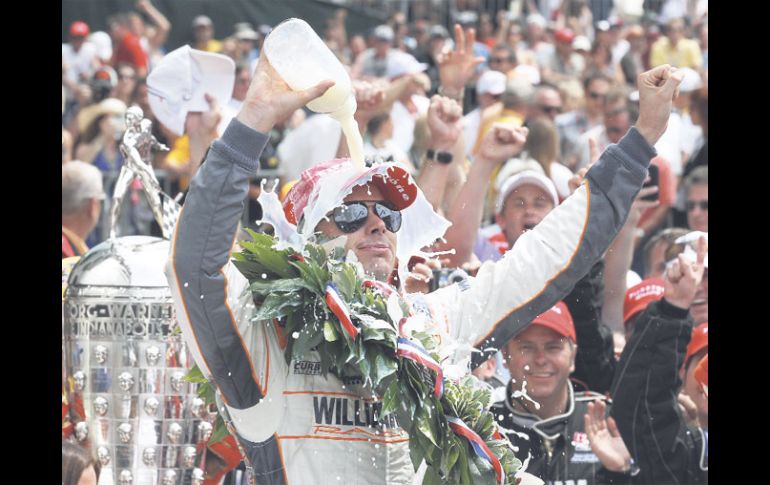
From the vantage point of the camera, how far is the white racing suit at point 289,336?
368 centimetres

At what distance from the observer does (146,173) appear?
17.7 ft

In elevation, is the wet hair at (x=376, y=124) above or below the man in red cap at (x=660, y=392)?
above

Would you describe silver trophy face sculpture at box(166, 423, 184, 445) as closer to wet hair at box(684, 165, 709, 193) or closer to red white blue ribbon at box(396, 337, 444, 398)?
red white blue ribbon at box(396, 337, 444, 398)

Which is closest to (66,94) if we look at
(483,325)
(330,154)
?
(330,154)

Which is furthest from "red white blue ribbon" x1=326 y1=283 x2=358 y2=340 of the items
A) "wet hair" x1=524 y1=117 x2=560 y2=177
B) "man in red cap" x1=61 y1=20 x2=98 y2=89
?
"man in red cap" x1=61 y1=20 x2=98 y2=89

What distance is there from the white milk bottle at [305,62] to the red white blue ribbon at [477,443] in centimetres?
97

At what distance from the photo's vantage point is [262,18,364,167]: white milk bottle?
3.81 m

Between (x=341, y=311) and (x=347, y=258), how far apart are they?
26 centimetres

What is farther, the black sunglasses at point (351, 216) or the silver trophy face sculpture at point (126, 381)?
the silver trophy face sculpture at point (126, 381)

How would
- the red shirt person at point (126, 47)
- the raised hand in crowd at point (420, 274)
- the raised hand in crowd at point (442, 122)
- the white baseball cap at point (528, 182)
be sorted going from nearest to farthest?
the raised hand in crowd at point (420, 274), the white baseball cap at point (528, 182), the raised hand in crowd at point (442, 122), the red shirt person at point (126, 47)

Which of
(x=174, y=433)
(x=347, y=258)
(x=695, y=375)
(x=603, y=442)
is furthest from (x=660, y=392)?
(x=347, y=258)

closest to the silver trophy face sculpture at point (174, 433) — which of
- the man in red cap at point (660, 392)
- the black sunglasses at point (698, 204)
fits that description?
the man in red cap at point (660, 392)

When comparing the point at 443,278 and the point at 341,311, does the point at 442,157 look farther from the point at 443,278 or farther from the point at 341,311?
the point at 341,311

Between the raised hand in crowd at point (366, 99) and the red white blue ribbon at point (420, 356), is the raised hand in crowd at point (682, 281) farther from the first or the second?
the raised hand in crowd at point (366, 99)
